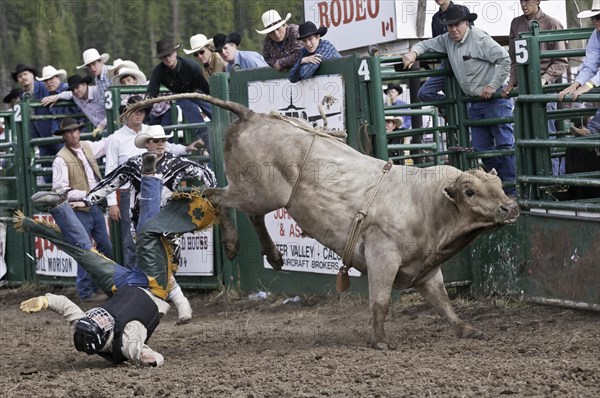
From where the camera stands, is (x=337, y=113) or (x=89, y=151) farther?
(x=89, y=151)

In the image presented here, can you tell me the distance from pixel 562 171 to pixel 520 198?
4.44 ft

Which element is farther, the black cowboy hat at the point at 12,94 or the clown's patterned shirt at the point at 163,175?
the black cowboy hat at the point at 12,94

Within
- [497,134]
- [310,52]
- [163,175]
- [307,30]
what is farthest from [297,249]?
[497,134]

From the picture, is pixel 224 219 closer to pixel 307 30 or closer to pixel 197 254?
pixel 307 30

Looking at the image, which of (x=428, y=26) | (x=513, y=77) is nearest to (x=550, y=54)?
(x=513, y=77)

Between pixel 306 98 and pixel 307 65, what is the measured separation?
0.34 m

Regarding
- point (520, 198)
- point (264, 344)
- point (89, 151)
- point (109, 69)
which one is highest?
point (109, 69)

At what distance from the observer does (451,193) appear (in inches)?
282

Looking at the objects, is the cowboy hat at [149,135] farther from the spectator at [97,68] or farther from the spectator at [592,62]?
the spectator at [592,62]

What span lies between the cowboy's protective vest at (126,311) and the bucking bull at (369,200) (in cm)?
93

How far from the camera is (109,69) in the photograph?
13.3 metres

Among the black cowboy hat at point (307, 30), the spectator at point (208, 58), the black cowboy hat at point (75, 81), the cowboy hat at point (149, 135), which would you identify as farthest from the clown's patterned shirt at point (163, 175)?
the black cowboy hat at point (75, 81)

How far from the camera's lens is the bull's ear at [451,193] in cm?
714

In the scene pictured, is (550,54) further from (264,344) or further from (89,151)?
(89,151)
